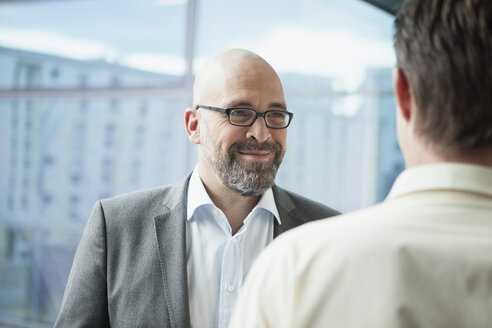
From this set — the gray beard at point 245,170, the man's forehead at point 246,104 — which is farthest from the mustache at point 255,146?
the man's forehead at point 246,104

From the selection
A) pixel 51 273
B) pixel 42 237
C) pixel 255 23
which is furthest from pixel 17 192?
pixel 255 23

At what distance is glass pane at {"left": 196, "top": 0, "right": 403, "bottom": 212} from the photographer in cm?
462

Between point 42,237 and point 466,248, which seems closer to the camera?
point 466,248

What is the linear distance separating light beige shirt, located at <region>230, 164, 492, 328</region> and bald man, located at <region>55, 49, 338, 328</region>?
3.01 feet

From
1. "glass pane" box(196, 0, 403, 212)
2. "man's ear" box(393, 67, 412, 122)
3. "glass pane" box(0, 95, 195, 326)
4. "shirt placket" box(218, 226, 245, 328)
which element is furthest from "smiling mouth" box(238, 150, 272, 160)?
"glass pane" box(0, 95, 195, 326)

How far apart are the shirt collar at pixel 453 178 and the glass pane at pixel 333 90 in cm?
396

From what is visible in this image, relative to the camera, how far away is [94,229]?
1.72m

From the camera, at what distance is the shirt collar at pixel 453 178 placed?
0.69 metres

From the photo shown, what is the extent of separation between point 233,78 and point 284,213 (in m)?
0.45

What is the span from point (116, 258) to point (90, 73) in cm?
431

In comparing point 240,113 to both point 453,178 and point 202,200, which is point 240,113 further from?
point 453,178

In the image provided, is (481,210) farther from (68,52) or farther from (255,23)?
(68,52)

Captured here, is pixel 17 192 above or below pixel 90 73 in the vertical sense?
below

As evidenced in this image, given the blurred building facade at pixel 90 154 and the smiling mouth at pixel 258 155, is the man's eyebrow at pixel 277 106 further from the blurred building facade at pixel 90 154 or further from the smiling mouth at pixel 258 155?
the blurred building facade at pixel 90 154
